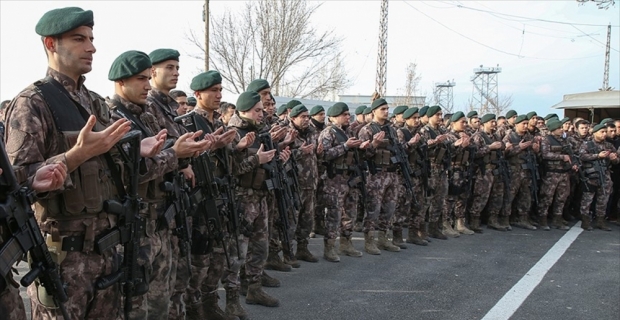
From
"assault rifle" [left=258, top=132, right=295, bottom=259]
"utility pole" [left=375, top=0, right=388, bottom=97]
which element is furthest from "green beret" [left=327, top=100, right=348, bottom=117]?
"utility pole" [left=375, top=0, right=388, bottom=97]

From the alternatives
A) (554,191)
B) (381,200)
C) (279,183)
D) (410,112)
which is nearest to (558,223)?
(554,191)

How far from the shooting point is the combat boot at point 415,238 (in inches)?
314

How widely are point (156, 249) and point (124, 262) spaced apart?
35cm

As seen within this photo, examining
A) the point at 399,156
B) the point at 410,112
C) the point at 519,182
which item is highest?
the point at 410,112

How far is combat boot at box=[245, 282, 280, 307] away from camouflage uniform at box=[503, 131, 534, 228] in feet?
20.2

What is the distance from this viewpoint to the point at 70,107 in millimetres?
2578

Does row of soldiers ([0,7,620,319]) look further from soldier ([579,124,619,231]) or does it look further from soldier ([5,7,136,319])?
soldier ([579,124,619,231])

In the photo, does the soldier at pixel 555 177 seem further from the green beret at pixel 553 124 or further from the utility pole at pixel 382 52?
the utility pole at pixel 382 52

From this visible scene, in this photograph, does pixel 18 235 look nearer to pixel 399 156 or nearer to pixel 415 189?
pixel 399 156

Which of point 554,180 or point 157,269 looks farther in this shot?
point 554,180

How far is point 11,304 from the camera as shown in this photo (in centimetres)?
212

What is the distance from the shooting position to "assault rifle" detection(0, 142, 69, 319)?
205 cm

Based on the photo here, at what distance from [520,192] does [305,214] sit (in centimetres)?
527

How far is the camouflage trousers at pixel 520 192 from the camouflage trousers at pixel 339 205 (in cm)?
393
